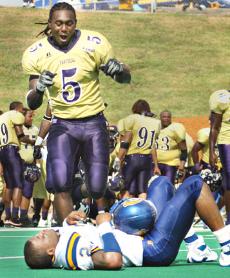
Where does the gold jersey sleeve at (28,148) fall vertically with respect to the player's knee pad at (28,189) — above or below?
above

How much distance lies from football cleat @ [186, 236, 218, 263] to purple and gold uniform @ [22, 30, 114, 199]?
4.51ft

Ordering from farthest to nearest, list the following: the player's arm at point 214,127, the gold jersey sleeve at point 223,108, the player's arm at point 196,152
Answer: the player's arm at point 196,152 < the player's arm at point 214,127 < the gold jersey sleeve at point 223,108

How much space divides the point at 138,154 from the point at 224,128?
5076 mm

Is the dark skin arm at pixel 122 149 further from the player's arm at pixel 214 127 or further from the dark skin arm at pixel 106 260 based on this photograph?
the dark skin arm at pixel 106 260

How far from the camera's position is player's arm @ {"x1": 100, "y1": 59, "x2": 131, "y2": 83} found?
359 inches

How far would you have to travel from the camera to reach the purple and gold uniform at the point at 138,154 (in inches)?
682

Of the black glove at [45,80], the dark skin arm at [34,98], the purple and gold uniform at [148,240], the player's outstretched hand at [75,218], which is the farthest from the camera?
the dark skin arm at [34,98]

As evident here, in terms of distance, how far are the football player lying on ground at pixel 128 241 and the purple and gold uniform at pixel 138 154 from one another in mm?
9582

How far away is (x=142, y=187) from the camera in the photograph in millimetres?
17531

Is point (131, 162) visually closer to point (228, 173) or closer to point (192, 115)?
point (228, 173)

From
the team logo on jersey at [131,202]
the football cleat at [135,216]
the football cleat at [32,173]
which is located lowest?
the football cleat at [32,173]

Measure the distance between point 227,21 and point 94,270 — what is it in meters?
44.4

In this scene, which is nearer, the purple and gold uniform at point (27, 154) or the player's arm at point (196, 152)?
the player's arm at point (196, 152)

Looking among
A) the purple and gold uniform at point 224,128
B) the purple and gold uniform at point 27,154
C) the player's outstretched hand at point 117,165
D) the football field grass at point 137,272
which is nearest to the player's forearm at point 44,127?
the purple and gold uniform at point 224,128
